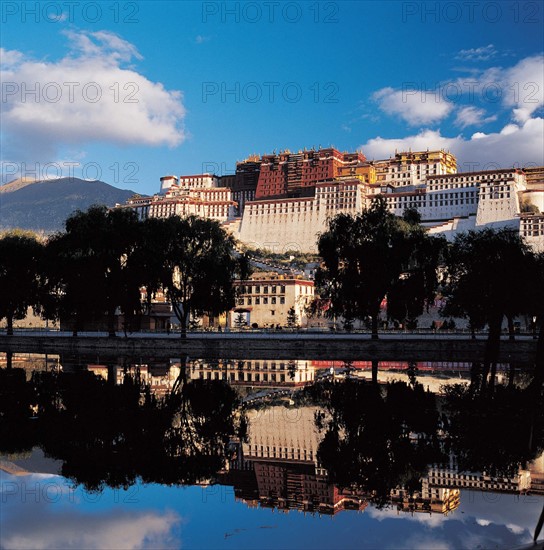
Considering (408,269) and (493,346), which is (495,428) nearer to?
(493,346)

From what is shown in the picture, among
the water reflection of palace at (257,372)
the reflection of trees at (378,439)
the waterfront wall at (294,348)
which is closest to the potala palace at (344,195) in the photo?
the waterfront wall at (294,348)

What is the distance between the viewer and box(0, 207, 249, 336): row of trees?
48.5m

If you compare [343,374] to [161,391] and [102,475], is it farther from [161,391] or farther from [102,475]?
[102,475]

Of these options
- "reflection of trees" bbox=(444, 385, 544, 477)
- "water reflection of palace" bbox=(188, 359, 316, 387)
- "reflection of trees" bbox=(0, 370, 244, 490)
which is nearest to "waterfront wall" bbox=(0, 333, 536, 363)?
"water reflection of palace" bbox=(188, 359, 316, 387)

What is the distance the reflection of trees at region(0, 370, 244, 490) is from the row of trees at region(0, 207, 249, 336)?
21481 mm

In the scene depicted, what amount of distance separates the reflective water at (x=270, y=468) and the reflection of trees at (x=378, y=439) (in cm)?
4

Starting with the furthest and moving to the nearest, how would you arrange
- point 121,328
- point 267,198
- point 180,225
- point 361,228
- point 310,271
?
point 267,198
point 310,271
point 121,328
point 180,225
point 361,228

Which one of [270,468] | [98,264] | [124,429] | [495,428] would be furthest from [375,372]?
[98,264]

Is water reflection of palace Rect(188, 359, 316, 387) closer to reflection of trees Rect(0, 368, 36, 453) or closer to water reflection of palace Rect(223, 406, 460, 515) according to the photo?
reflection of trees Rect(0, 368, 36, 453)

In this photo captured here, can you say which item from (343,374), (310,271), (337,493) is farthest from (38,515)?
(310,271)

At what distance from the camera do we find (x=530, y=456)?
15070mm

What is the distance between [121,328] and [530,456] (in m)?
60.0

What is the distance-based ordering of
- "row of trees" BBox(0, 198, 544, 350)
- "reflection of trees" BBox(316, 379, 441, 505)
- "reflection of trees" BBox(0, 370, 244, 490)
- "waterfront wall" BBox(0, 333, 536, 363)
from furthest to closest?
1. "row of trees" BBox(0, 198, 544, 350)
2. "waterfront wall" BBox(0, 333, 536, 363)
3. "reflection of trees" BBox(0, 370, 244, 490)
4. "reflection of trees" BBox(316, 379, 441, 505)

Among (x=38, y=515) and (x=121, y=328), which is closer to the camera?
(x=38, y=515)
